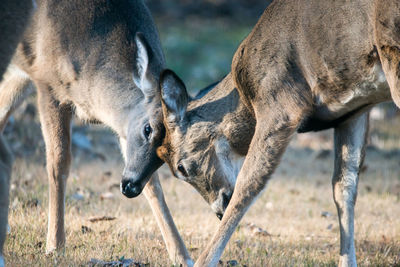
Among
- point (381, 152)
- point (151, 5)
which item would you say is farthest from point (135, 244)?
point (151, 5)

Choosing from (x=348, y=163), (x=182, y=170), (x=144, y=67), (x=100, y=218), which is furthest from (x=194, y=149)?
(x=100, y=218)

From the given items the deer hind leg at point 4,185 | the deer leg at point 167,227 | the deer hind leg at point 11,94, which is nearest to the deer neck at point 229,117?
the deer leg at point 167,227

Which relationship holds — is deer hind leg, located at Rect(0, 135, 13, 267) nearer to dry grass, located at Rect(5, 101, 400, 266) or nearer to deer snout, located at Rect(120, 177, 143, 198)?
dry grass, located at Rect(5, 101, 400, 266)

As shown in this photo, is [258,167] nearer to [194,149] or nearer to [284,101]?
[284,101]

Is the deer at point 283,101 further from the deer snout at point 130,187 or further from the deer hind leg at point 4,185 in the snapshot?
the deer hind leg at point 4,185

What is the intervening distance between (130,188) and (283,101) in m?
1.61

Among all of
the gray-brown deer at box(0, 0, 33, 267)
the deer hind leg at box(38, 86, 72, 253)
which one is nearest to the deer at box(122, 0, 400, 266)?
the deer hind leg at box(38, 86, 72, 253)

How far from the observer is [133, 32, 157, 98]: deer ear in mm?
5730

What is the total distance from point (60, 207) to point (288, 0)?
8.85ft

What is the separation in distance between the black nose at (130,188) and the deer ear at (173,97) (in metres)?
0.64

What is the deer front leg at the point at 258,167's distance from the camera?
15.9 feet

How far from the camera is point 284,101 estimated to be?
4.85 metres

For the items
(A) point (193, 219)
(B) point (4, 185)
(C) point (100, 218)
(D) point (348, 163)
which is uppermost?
(B) point (4, 185)

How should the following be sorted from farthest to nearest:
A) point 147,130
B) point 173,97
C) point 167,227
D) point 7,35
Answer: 1. point 167,227
2. point 147,130
3. point 173,97
4. point 7,35
